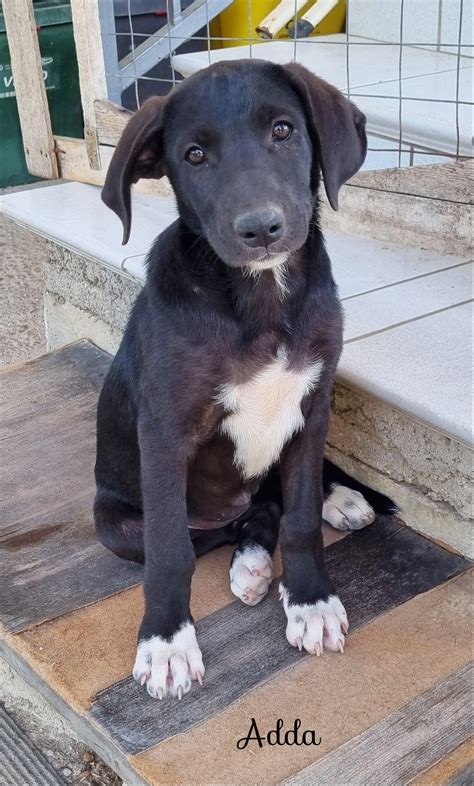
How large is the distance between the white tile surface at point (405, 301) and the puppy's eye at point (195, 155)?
848 mm

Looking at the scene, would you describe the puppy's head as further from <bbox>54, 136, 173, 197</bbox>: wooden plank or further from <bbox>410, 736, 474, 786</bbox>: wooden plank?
<bbox>54, 136, 173, 197</bbox>: wooden plank

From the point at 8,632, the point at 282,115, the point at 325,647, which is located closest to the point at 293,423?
the point at 325,647

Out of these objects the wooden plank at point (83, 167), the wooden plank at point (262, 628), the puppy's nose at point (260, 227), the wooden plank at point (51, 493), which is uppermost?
the puppy's nose at point (260, 227)

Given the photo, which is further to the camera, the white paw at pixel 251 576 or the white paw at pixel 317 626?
the white paw at pixel 251 576

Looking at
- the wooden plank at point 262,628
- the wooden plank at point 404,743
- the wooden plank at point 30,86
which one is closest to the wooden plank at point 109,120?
the wooden plank at point 30,86

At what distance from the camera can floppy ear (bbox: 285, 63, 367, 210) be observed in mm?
1947

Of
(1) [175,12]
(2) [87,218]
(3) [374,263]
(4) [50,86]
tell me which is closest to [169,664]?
(3) [374,263]

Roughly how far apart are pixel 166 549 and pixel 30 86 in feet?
9.98

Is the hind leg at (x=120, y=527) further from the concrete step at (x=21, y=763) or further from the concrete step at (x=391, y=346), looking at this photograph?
the concrete step at (x=391, y=346)

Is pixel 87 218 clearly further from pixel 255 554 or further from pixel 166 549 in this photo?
pixel 166 549

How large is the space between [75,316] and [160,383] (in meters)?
1.84

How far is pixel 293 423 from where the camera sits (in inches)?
85.9

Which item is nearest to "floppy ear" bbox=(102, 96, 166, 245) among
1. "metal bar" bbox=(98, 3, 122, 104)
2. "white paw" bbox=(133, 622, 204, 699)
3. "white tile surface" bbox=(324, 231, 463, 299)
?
"white paw" bbox=(133, 622, 204, 699)

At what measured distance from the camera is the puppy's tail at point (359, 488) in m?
2.53
